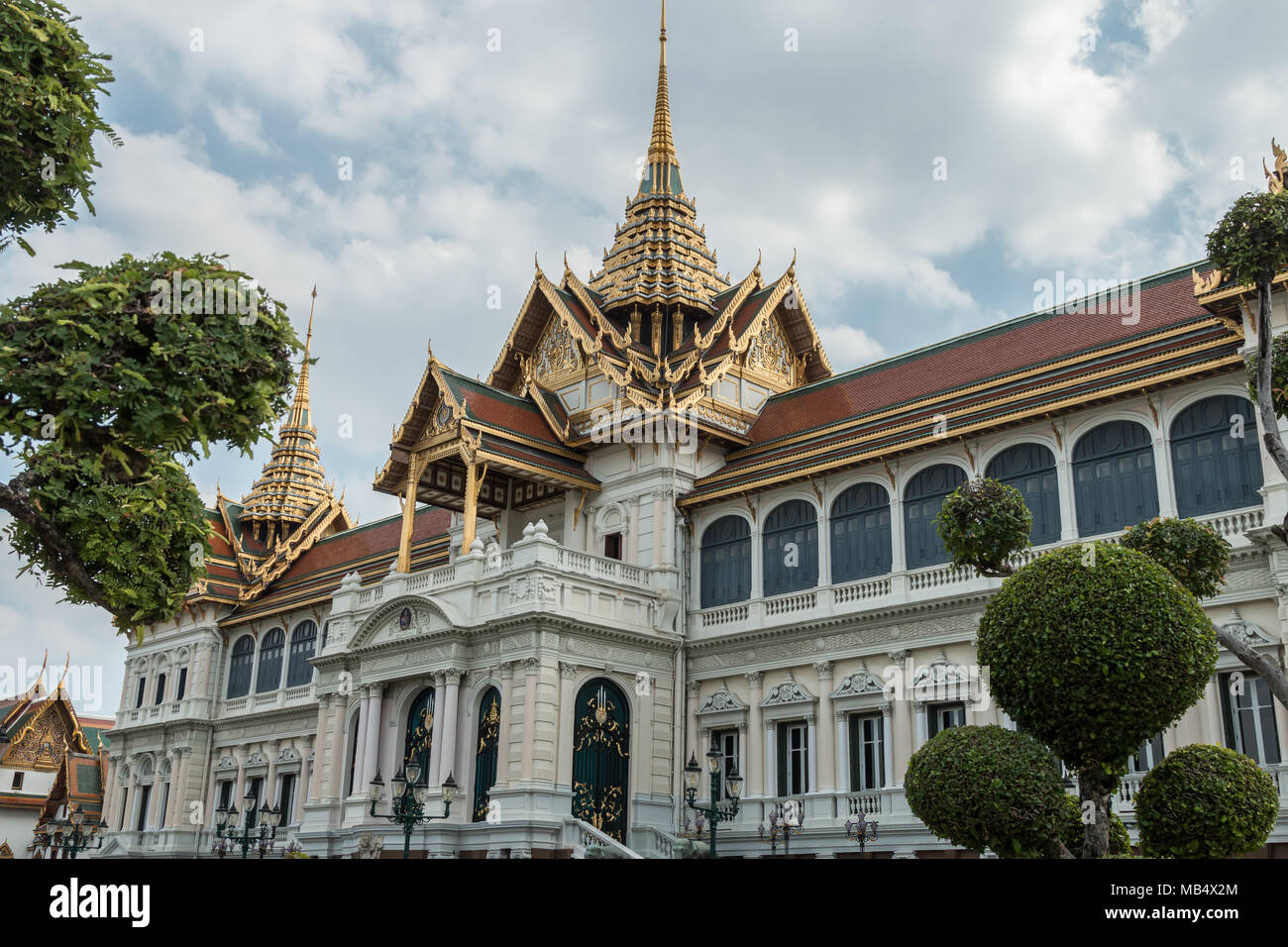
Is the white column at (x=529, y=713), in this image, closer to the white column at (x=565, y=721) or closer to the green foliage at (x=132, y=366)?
the white column at (x=565, y=721)

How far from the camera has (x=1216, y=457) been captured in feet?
68.8

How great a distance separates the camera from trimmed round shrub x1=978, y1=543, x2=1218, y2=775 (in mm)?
11148

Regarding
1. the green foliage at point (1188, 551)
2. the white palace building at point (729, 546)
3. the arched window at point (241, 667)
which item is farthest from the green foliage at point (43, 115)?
the arched window at point (241, 667)

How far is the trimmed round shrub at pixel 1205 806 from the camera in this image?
10961 mm

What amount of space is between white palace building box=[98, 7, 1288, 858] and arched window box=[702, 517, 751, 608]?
0.09 m

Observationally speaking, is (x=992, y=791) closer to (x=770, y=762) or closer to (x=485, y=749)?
(x=770, y=762)

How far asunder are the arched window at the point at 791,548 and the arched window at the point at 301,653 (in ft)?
61.1

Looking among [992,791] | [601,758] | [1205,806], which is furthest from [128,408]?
[601,758]

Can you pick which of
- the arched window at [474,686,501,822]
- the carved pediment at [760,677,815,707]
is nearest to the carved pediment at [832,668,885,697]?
the carved pediment at [760,677,815,707]

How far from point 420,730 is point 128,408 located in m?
17.6

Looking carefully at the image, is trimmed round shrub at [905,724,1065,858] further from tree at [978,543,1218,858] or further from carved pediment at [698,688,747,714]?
carved pediment at [698,688,747,714]
